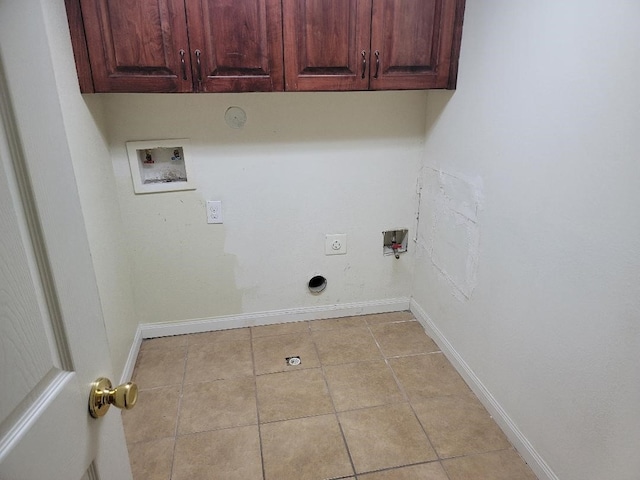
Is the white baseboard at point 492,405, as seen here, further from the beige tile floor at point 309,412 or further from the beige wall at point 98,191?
the beige wall at point 98,191

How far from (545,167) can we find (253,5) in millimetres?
1329

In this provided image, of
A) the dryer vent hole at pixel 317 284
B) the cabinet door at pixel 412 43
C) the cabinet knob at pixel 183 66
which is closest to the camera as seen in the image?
the cabinet knob at pixel 183 66

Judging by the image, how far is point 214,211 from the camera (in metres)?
2.21

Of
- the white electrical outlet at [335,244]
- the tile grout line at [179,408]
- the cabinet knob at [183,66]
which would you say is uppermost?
the cabinet knob at [183,66]

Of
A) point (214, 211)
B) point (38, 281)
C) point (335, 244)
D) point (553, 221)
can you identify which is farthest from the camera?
point (335, 244)

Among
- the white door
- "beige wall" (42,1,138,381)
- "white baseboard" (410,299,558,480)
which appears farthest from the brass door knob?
"white baseboard" (410,299,558,480)

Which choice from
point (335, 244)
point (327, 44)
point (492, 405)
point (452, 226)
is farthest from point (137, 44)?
point (492, 405)

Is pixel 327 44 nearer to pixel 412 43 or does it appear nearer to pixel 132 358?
pixel 412 43

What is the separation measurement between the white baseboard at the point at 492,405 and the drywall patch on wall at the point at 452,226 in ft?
1.12

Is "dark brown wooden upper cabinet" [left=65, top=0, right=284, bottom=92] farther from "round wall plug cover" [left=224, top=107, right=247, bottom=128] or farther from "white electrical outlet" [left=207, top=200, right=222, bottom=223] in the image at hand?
"white electrical outlet" [left=207, top=200, right=222, bottom=223]

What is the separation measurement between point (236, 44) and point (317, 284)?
1454mm

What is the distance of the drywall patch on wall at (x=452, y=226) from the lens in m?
1.87

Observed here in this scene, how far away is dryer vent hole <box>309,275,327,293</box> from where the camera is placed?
2527 millimetres

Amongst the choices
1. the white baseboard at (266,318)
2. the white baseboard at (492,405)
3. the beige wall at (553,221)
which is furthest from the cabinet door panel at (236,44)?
the white baseboard at (492,405)
